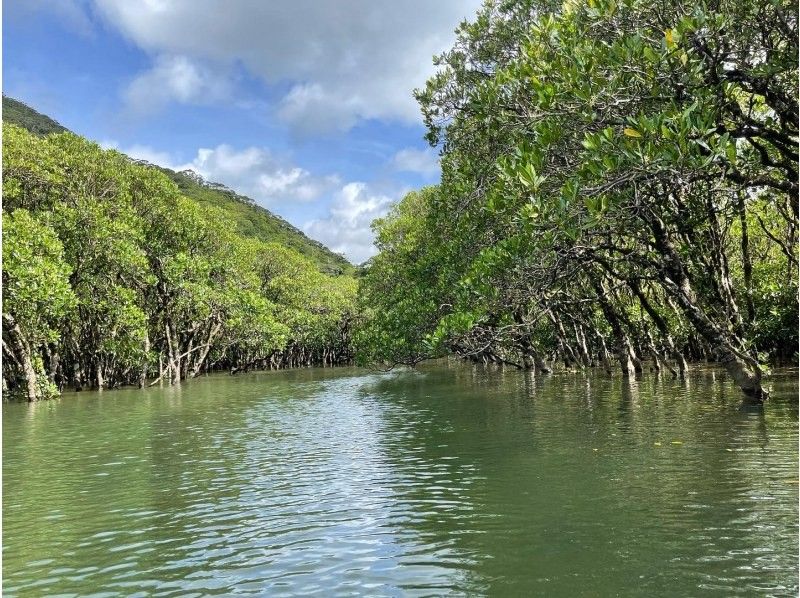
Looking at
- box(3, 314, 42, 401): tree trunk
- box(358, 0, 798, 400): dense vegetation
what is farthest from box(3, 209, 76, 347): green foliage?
box(358, 0, 798, 400): dense vegetation

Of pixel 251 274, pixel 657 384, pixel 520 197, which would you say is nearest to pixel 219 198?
pixel 251 274

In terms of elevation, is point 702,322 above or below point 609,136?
below

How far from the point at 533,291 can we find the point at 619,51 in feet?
17.0

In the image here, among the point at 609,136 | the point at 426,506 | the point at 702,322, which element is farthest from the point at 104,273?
the point at 609,136

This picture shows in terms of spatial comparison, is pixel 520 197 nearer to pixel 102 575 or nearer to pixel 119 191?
pixel 102 575

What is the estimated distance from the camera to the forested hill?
15700 centimetres

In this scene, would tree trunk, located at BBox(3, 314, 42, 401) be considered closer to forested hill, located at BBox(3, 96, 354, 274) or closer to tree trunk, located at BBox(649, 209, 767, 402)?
tree trunk, located at BBox(649, 209, 767, 402)

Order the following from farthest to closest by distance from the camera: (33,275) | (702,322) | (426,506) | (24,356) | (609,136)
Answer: (24,356), (33,275), (702,322), (609,136), (426,506)

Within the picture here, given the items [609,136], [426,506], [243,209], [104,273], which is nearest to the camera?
[426,506]

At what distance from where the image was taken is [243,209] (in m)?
178

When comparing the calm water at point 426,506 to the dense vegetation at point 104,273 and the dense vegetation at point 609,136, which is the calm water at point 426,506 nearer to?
the dense vegetation at point 609,136

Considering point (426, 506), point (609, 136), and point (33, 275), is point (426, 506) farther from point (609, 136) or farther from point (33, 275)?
point (33, 275)

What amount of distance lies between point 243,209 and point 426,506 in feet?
575

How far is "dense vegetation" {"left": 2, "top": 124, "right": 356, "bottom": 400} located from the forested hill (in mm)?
97938
